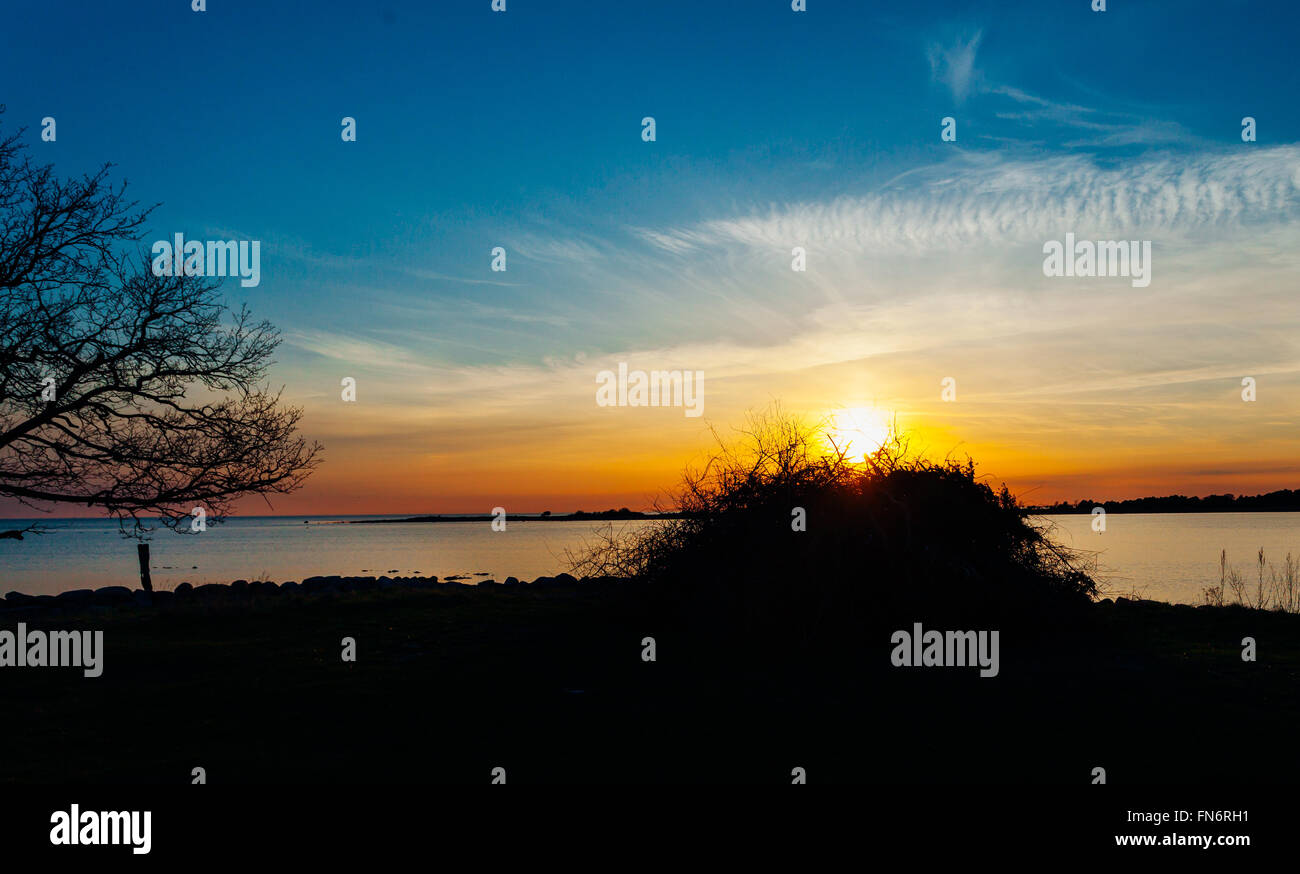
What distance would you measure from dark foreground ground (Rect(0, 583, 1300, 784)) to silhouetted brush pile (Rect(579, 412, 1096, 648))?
68 centimetres

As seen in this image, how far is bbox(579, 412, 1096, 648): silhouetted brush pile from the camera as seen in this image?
13734 millimetres

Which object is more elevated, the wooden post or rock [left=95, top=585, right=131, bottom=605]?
the wooden post

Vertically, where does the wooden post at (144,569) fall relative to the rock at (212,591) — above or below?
above

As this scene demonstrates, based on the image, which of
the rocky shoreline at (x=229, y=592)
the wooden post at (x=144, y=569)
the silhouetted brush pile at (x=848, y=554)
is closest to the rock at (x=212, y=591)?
the rocky shoreline at (x=229, y=592)

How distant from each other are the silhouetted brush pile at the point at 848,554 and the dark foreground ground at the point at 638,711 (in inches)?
26.6

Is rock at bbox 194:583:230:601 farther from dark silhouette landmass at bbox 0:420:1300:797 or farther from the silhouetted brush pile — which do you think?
the silhouetted brush pile

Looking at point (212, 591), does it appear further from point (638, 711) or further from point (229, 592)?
point (638, 711)

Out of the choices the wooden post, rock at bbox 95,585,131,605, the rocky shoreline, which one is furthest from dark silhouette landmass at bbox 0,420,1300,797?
the wooden post

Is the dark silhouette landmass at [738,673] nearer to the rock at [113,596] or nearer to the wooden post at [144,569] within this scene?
the rock at [113,596]

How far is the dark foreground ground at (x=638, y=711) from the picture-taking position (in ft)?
23.4

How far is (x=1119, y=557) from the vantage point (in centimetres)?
4466

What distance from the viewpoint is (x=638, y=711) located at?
916 cm
